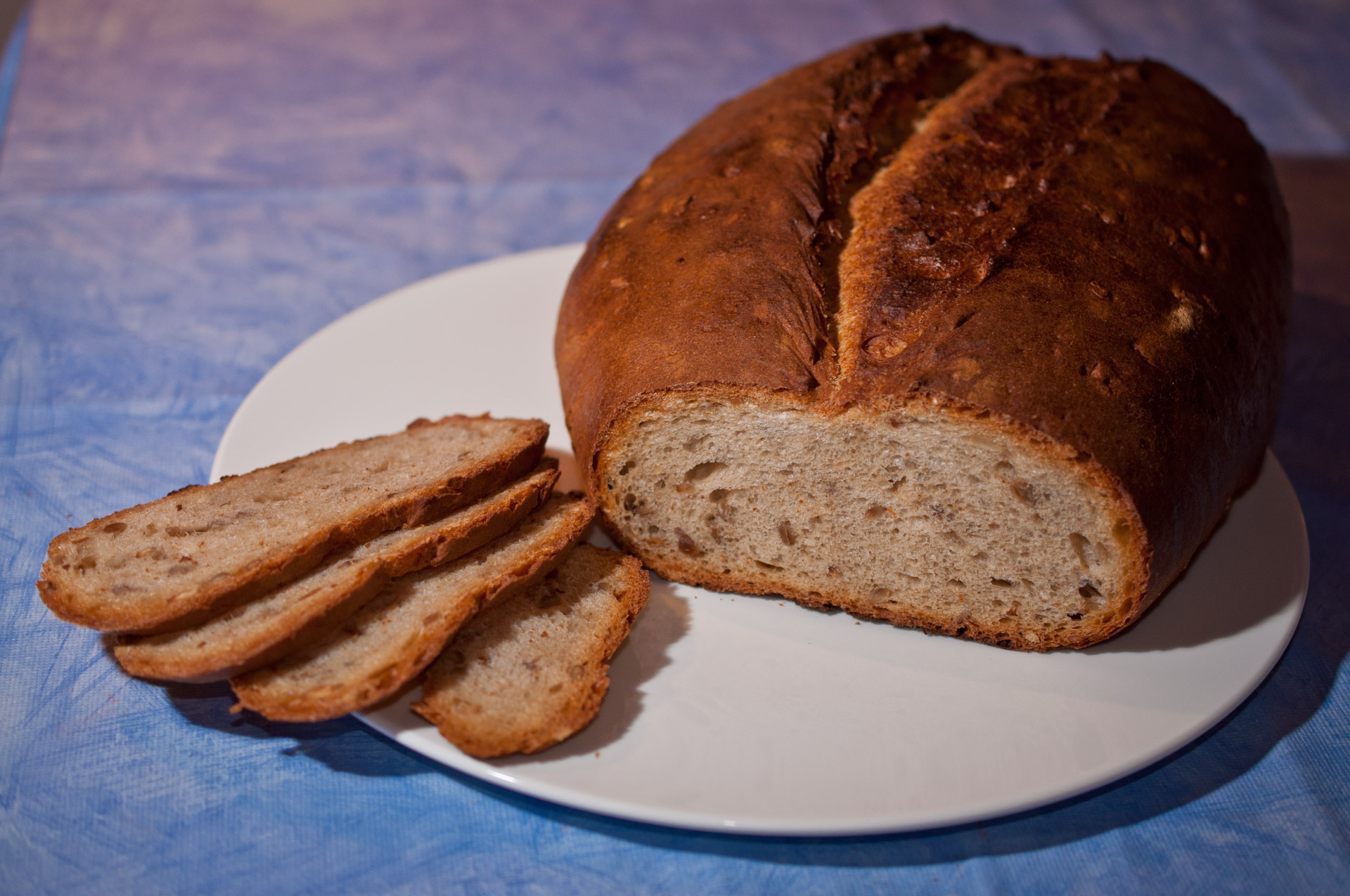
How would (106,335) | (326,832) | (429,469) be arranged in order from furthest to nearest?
(106,335)
(429,469)
(326,832)

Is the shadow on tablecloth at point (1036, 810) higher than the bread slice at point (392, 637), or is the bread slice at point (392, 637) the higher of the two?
the bread slice at point (392, 637)

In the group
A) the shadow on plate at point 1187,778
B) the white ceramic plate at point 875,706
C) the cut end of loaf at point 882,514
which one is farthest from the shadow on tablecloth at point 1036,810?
the cut end of loaf at point 882,514

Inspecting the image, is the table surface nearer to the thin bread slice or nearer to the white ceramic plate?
the white ceramic plate

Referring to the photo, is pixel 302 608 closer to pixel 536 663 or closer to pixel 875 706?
pixel 536 663

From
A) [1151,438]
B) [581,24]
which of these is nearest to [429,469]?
[1151,438]

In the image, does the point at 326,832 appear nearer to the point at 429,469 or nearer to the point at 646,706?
the point at 646,706

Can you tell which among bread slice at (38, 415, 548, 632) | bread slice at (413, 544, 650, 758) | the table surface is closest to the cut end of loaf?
bread slice at (413, 544, 650, 758)

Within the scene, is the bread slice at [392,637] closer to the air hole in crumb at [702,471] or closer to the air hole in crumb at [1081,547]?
the air hole in crumb at [702,471]
